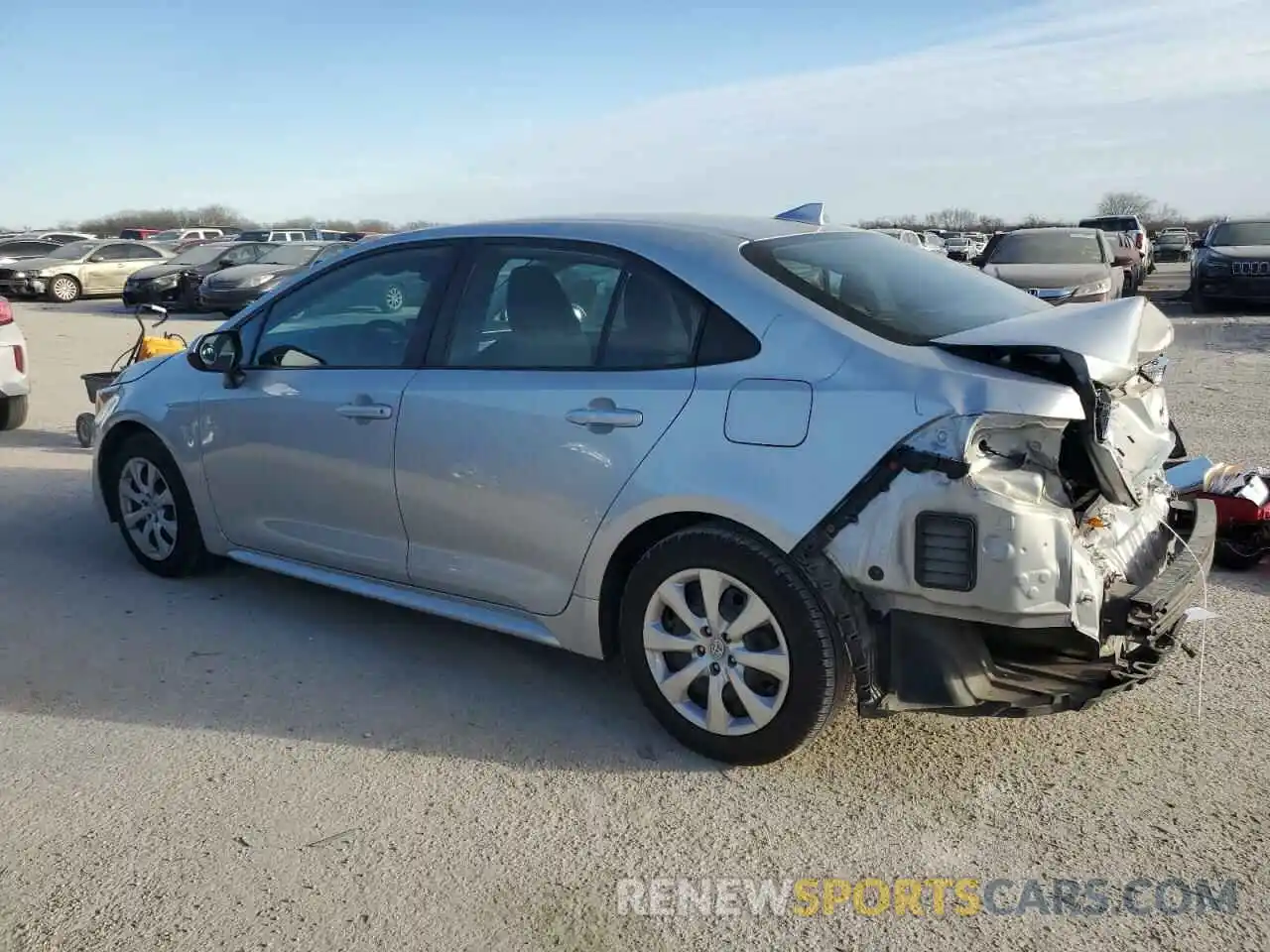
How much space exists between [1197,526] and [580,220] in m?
2.45

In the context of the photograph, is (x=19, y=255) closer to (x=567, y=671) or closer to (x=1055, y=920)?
(x=567, y=671)

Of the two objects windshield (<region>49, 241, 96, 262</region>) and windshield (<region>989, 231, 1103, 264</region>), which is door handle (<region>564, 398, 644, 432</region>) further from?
windshield (<region>49, 241, 96, 262</region>)

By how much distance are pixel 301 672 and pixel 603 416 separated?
64.2 inches

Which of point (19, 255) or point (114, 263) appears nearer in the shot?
point (114, 263)

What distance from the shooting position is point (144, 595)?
5051 mm

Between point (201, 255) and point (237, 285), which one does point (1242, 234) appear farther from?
point (201, 255)

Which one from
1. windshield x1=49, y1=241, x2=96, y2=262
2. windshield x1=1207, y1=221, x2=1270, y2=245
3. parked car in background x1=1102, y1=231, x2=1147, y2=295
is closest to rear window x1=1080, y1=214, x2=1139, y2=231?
parked car in background x1=1102, y1=231, x2=1147, y2=295

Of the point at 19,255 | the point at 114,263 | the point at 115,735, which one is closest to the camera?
the point at 115,735

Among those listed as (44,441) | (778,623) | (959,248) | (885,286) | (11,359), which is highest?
(885,286)

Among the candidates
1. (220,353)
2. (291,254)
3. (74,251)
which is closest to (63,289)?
(74,251)

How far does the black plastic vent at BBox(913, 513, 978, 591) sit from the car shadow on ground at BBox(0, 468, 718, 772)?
971 mm

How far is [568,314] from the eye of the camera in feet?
12.5

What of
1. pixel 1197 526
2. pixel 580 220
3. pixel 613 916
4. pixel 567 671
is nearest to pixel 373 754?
pixel 567 671

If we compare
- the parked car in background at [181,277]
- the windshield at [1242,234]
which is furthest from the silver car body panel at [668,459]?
the parked car in background at [181,277]
